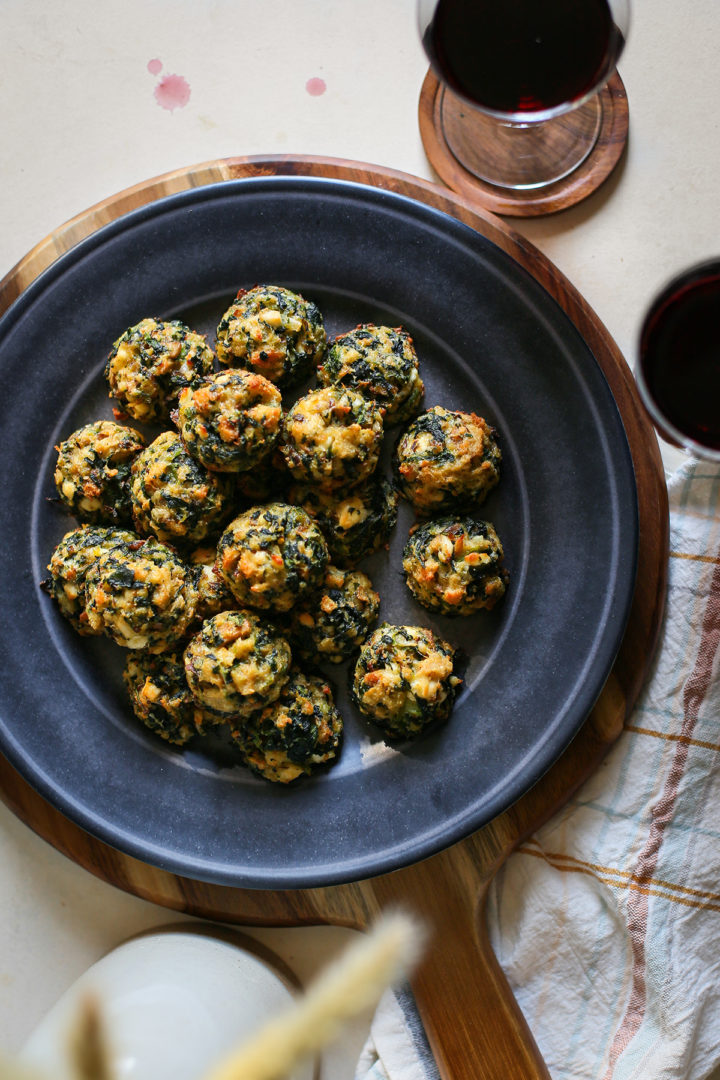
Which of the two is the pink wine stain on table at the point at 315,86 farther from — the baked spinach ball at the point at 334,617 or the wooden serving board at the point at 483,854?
the baked spinach ball at the point at 334,617

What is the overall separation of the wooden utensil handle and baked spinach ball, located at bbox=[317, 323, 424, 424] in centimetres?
105

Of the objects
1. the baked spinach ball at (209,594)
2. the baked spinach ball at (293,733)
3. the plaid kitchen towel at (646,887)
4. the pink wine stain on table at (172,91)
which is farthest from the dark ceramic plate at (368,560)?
the pink wine stain on table at (172,91)

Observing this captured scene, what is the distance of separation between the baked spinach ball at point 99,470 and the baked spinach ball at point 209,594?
236 mm

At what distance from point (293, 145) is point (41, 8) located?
0.80 metres

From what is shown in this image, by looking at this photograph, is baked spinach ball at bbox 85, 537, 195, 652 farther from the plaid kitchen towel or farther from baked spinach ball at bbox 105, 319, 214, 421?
the plaid kitchen towel

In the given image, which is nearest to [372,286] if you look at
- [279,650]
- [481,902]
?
[279,650]

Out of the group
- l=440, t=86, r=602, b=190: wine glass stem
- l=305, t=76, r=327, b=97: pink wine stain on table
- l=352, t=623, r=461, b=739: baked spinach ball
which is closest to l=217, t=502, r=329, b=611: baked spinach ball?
l=352, t=623, r=461, b=739: baked spinach ball

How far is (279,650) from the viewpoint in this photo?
6.58ft

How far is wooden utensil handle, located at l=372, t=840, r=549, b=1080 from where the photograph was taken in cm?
212

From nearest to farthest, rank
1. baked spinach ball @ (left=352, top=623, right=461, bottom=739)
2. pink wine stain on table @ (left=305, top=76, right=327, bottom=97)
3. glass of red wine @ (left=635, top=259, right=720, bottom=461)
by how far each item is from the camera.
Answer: glass of red wine @ (left=635, top=259, right=720, bottom=461) < baked spinach ball @ (left=352, top=623, right=461, bottom=739) < pink wine stain on table @ (left=305, top=76, right=327, bottom=97)

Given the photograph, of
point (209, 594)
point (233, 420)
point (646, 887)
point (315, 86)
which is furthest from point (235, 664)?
point (315, 86)

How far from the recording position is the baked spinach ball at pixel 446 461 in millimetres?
2020

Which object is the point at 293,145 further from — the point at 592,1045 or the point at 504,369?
the point at 592,1045

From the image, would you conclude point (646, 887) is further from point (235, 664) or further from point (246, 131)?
point (246, 131)
